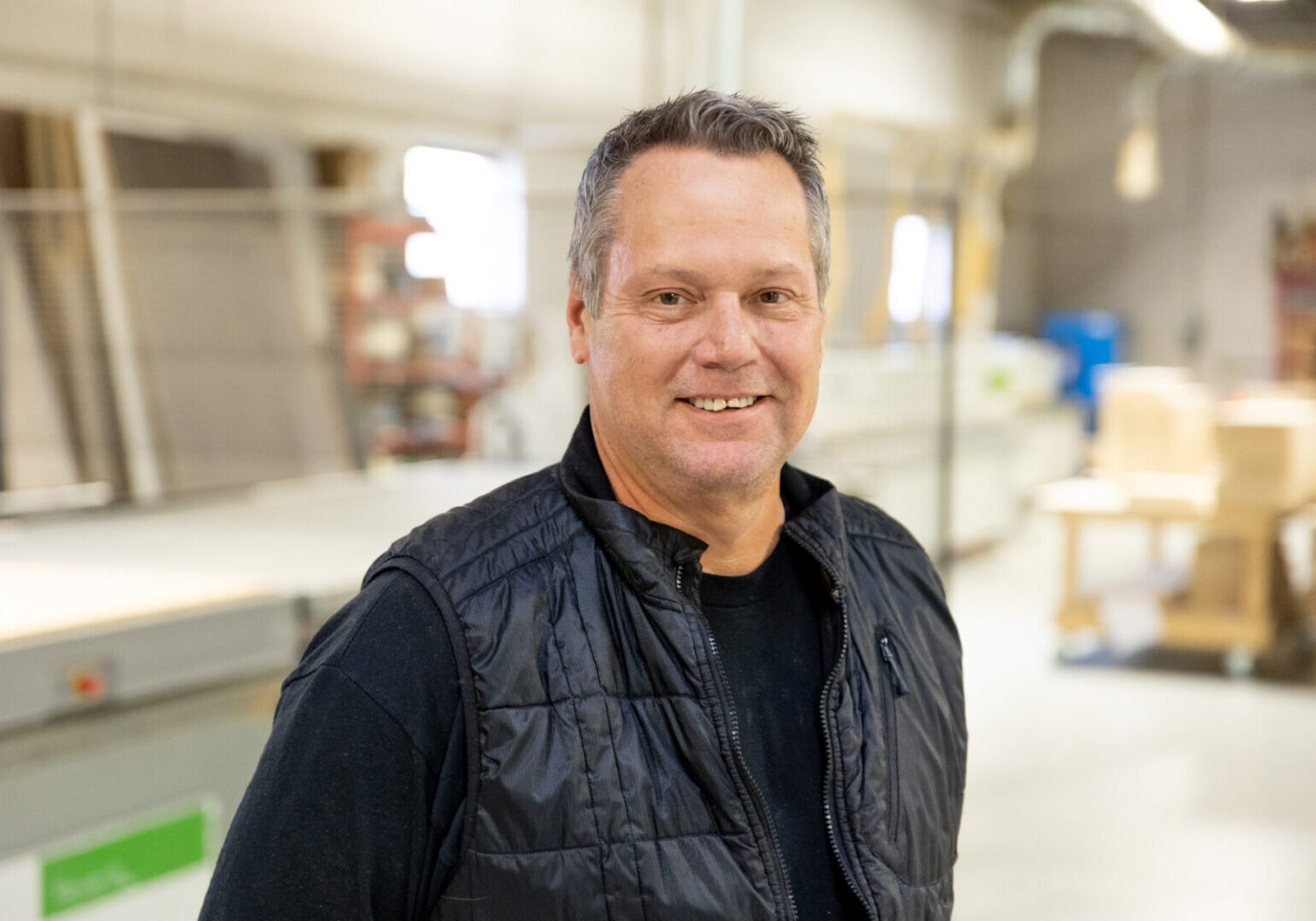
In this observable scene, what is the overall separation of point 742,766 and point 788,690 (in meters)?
0.13

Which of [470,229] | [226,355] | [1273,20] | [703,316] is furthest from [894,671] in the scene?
[1273,20]

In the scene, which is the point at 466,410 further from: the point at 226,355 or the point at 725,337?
the point at 725,337

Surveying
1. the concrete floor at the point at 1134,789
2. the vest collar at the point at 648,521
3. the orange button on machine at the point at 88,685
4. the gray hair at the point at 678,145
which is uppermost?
the gray hair at the point at 678,145

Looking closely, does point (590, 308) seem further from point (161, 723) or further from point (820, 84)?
point (820, 84)

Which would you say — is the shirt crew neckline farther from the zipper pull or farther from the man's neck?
the zipper pull

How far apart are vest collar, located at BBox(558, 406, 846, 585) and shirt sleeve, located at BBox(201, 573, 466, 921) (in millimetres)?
167

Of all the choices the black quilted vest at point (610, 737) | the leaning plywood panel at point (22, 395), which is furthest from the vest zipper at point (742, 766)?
the leaning plywood panel at point (22, 395)

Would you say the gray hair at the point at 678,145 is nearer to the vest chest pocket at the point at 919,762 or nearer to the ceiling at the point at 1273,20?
the vest chest pocket at the point at 919,762

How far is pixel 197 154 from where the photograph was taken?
14.4 feet

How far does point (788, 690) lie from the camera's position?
1130mm

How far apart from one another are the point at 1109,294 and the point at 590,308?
1154 cm

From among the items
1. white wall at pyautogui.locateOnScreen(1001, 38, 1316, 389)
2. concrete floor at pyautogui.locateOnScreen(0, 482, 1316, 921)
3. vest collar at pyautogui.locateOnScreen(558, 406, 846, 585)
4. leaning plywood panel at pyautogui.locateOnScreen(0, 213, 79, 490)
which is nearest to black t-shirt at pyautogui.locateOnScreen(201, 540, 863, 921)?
vest collar at pyautogui.locateOnScreen(558, 406, 846, 585)

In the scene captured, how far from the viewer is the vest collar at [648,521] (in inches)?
A: 41.4

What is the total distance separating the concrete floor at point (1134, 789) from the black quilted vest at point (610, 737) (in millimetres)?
2555
